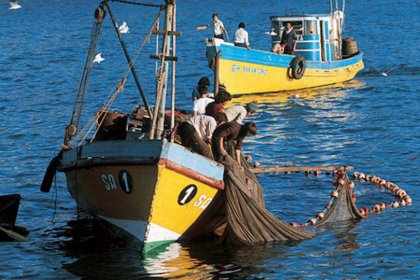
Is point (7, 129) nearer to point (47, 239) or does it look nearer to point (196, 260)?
point (47, 239)

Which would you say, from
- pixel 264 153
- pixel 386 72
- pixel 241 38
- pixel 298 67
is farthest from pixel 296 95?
pixel 264 153

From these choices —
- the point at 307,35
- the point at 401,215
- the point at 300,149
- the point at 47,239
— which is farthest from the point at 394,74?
the point at 47,239

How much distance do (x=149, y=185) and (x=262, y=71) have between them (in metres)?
20.9

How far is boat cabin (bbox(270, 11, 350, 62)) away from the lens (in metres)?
38.1

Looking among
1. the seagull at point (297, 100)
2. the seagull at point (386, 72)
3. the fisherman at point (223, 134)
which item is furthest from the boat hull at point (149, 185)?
the seagull at point (386, 72)

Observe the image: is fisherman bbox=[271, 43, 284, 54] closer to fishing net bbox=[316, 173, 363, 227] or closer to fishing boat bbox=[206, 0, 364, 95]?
fishing boat bbox=[206, 0, 364, 95]

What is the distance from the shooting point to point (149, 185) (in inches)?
699

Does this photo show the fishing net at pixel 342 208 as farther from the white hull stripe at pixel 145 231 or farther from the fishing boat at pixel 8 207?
the fishing boat at pixel 8 207

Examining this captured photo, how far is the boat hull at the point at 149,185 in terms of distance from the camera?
1762 centimetres

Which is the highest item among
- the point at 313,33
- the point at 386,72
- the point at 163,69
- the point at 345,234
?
the point at 313,33

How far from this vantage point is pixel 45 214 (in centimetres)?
2238

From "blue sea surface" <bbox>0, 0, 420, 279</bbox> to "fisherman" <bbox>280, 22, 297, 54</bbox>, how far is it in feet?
6.22

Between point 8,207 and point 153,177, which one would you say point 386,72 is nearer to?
point 8,207

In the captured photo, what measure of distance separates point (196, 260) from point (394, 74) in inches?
1185
